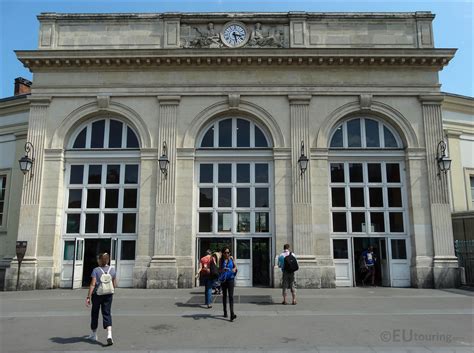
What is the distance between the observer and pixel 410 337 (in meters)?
7.95

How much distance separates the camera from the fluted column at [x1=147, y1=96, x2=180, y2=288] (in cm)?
1627

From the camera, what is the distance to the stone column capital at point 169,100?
17.9 m

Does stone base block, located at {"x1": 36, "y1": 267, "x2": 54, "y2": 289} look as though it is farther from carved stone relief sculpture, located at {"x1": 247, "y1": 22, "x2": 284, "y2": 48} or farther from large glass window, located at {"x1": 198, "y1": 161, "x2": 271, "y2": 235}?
carved stone relief sculpture, located at {"x1": 247, "y1": 22, "x2": 284, "y2": 48}

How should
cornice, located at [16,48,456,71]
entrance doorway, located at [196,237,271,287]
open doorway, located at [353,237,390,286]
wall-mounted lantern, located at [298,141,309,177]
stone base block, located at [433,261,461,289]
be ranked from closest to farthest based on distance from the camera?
stone base block, located at [433,261,461,289]
wall-mounted lantern, located at [298,141,309,177]
entrance doorway, located at [196,237,271,287]
open doorway, located at [353,237,390,286]
cornice, located at [16,48,456,71]

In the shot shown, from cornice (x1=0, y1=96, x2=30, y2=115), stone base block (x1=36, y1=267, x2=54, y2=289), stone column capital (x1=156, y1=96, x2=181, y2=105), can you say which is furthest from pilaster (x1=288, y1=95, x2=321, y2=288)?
cornice (x1=0, y1=96, x2=30, y2=115)

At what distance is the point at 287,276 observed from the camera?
1212 centimetres

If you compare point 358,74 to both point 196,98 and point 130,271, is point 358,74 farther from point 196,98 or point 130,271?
point 130,271

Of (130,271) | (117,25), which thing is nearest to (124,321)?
(130,271)

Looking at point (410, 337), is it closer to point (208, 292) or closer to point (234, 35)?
point (208, 292)

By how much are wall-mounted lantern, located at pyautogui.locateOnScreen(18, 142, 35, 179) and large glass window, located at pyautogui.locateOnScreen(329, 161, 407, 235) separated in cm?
1299

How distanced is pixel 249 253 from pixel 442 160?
8966 mm

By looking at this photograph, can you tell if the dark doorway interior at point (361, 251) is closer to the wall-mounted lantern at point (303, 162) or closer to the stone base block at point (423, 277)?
the stone base block at point (423, 277)

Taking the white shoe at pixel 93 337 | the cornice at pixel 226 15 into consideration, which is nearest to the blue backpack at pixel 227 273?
the white shoe at pixel 93 337

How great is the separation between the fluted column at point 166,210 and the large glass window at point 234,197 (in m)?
1.36
